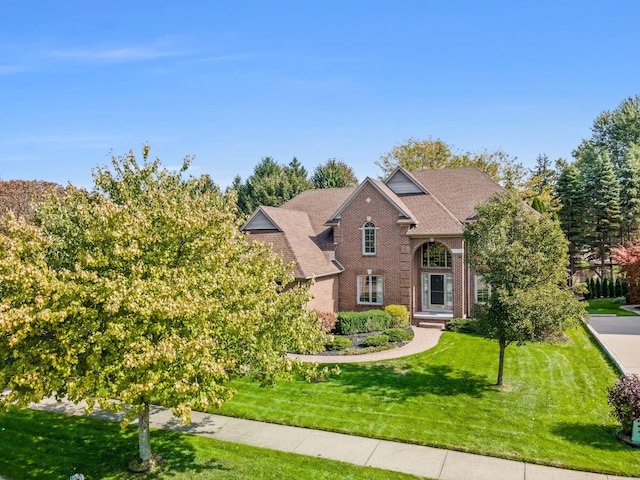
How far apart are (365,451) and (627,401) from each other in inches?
273

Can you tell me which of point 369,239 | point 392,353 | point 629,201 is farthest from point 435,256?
point 629,201

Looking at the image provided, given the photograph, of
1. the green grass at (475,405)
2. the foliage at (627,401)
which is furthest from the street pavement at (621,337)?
the foliage at (627,401)

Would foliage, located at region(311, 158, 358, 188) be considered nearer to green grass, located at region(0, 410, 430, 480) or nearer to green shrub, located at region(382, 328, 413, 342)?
green shrub, located at region(382, 328, 413, 342)

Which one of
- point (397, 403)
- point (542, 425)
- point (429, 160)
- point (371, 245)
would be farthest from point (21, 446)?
point (429, 160)

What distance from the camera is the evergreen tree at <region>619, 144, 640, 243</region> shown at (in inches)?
1683

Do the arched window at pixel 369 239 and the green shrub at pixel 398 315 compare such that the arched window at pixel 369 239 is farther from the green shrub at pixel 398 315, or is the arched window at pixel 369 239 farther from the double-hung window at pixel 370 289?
the green shrub at pixel 398 315

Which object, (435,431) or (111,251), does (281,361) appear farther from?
(435,431)

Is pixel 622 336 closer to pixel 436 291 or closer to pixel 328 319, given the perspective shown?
pixel 436 291

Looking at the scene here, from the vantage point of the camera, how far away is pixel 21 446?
39.2ft

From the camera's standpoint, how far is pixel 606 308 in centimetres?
3209

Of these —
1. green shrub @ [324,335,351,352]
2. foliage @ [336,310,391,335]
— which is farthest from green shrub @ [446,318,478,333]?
green shrub @ [324,335,351,352]

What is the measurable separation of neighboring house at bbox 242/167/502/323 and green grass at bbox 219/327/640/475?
7.19 meters

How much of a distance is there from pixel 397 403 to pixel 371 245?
13.8 metres

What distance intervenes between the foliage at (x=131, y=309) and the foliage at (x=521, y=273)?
7.80 meters
